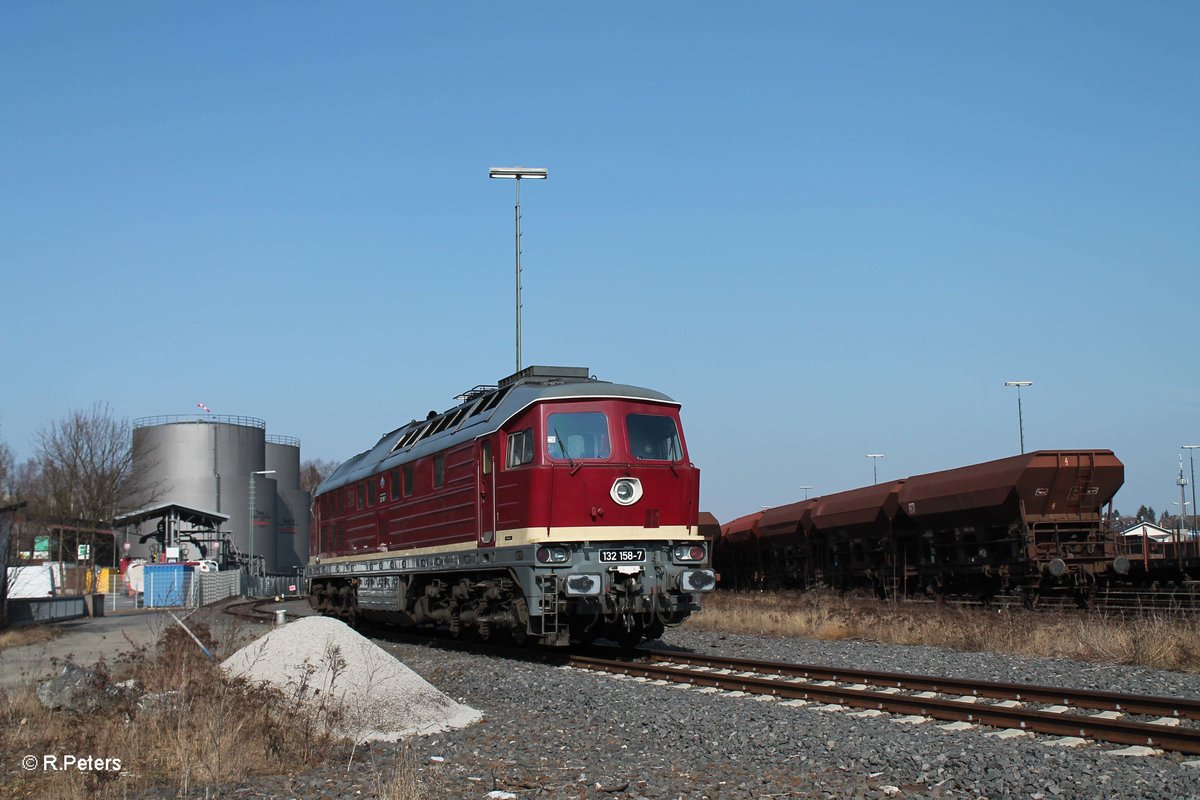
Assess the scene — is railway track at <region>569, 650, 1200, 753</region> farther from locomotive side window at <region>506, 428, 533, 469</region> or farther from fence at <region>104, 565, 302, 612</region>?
fence at <region>104, 565, 302, 612</region>

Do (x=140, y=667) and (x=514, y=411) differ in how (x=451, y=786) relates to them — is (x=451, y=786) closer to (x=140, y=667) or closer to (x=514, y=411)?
(x=140, y=667)

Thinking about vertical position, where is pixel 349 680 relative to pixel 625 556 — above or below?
below

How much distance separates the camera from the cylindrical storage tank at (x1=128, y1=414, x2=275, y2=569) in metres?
78.1

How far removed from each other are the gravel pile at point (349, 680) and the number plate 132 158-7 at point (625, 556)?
3.71 meters

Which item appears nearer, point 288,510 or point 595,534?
point 595,534

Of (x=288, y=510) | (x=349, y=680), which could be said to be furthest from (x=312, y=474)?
(x=349, y=680)

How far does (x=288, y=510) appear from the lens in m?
85.5

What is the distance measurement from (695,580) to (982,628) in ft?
17.0

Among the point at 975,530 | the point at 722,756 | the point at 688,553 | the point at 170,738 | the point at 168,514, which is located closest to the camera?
the point at 722,756

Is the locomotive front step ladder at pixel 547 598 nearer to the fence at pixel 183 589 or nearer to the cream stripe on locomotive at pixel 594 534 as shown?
the cream stripe on locomotive at pixel 594 534

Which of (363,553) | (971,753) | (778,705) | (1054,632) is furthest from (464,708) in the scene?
(363,553)

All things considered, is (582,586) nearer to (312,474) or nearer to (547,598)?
(547,598)

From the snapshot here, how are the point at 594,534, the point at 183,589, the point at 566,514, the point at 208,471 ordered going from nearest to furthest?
the point at 566,514
the point at 594,534
the point at 183,589
the point at 208,471

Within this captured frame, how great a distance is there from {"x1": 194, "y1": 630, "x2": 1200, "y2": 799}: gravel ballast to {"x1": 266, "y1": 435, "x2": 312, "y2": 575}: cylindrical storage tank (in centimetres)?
7424
